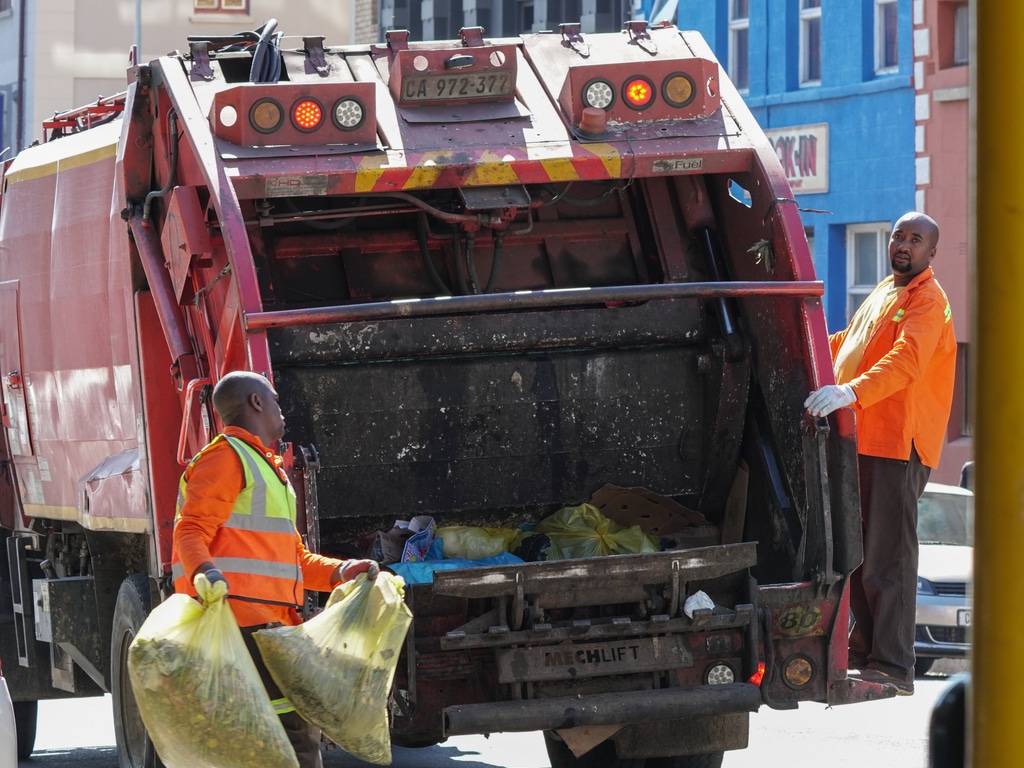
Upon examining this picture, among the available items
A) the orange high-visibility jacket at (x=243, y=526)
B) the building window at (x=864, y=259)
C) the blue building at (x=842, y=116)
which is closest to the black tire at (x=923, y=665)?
the orange high-visibility jacket at (x=243, y=526)

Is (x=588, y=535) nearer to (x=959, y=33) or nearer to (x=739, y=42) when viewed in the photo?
(x=959, y=33)

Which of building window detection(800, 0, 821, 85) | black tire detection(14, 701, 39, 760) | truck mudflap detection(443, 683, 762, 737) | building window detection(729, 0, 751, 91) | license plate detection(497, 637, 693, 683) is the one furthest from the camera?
building window detection(729, 0, 751, 91)

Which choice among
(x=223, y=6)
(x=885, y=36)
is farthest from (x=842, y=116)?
(x=223, y=6)

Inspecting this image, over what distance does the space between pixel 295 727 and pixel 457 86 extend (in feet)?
7.53

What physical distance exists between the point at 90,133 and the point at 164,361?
1207 millimetres

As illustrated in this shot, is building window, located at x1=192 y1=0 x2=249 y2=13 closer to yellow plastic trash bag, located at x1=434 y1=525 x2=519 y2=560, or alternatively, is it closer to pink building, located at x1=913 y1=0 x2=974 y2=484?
pink building, located at x1=913 y1=0 x2=974 y2=484

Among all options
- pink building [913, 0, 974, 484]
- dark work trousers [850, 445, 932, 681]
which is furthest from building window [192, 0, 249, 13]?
dark work trousers [850, 445, 932, 681]

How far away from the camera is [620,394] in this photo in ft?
21.0

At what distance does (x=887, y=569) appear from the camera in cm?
597

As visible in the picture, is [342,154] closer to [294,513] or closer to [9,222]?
[294,513]

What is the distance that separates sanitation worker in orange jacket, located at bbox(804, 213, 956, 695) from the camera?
5926mm

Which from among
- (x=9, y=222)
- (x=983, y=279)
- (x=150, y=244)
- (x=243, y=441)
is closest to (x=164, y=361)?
(x=150, y=244)

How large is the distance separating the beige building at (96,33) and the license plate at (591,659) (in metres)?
20.1

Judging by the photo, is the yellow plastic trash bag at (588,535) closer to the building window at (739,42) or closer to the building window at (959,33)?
the building window at (959,33)
